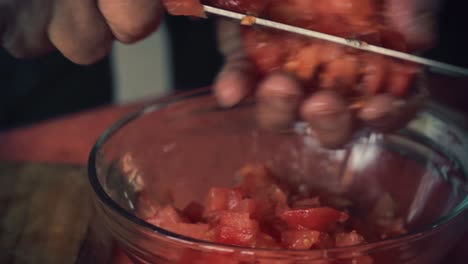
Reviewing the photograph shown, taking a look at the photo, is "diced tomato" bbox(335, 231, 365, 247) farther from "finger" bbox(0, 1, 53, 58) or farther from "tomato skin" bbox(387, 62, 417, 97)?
"finger" bbox(0, 1, 53, 58)

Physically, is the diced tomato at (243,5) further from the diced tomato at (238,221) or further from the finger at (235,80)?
the diced tomato at (238,221)

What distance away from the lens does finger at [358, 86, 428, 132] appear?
0.80 m

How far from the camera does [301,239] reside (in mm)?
716

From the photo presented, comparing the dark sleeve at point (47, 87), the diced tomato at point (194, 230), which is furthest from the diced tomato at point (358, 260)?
the dark sleeve at point (47, 87)

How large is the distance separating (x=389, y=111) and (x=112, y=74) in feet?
5.19

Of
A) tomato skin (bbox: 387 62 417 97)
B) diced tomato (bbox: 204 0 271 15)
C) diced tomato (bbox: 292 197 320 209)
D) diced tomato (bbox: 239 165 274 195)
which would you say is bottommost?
diced tomato (bbox: 239 165 274 195)

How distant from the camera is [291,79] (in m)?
0.81

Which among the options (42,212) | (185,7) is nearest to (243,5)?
(185,7)

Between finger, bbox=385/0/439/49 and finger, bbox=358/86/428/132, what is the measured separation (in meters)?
0.08

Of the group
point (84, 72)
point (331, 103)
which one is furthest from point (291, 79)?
point (84, 72)

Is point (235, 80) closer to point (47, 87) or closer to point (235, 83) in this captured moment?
point (235, 83)

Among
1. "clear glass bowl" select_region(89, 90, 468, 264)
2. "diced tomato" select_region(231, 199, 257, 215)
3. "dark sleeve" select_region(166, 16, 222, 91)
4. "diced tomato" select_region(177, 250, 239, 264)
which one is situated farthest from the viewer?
"dark sleeve" select_region(166, 16, 222, 91)

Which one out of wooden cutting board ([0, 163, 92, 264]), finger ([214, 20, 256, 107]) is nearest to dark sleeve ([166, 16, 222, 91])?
wooden cutting board ([0, 163, 92, 264])

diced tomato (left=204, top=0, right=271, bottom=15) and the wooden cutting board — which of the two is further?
the wooden cutting board
